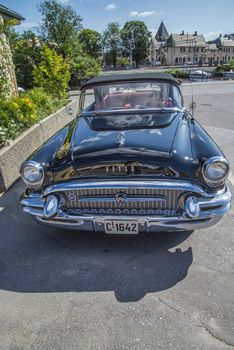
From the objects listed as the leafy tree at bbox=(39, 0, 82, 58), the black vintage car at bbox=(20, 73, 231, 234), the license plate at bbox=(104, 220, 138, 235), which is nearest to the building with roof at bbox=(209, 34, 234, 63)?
the leafy tree at bbox=(39, 0, 82, 58)

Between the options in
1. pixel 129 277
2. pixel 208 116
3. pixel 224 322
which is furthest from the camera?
pixel 208 116

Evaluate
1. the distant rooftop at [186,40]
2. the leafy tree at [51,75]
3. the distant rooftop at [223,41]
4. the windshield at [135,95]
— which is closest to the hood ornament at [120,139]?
the windshield at [135,95]

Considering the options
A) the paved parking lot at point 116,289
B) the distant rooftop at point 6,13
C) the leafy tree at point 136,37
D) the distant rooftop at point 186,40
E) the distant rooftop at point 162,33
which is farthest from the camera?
the distant rooftop at point 162,33

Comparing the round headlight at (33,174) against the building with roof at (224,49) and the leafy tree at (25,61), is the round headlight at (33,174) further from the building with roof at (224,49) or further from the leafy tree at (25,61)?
the building with roof at (224,49)

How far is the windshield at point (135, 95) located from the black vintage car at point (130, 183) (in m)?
1.08

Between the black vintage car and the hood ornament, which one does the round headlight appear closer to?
the black vintage car

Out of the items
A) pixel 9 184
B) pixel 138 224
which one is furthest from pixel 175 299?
pixel 9 184

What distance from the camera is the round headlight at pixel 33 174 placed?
278 cm

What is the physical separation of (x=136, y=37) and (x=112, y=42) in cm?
780

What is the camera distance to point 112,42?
7619cm

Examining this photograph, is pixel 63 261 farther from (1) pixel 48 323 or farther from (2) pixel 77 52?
(2) pixel 77 52

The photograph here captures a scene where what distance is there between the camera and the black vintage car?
2545 millimetres

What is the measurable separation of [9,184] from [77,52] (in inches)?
1093

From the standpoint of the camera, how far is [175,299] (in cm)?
229
